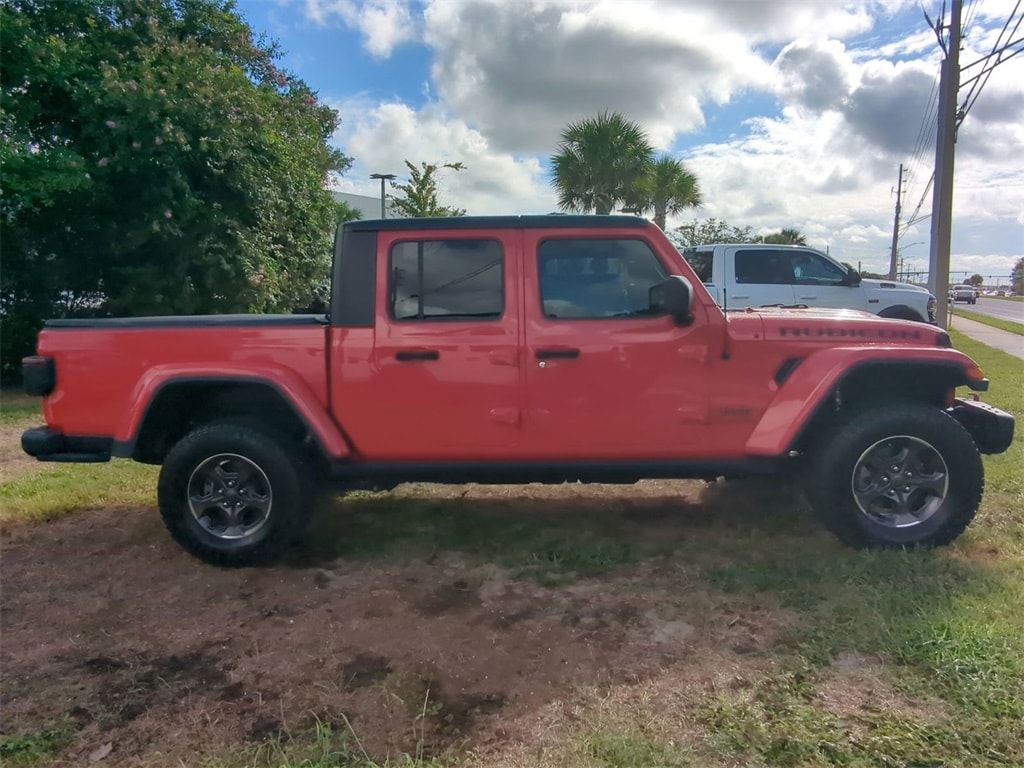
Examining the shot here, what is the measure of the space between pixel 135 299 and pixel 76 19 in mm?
3688

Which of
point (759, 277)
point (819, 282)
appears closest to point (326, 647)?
point (759, 277)

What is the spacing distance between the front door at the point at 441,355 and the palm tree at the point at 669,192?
17.4 metres

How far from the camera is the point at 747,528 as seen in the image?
443 cm

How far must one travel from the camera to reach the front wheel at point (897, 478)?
12.7 ft

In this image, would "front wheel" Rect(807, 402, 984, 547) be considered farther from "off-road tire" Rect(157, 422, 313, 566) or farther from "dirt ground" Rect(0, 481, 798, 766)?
"off-road tire" Rect(157, 422, 313, 566)

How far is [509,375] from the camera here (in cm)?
389

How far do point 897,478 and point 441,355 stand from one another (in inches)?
100.0

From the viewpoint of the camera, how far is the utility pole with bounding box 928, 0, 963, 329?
11.1 metres

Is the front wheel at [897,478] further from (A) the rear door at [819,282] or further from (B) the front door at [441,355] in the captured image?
(A) the rear door at [819,282]

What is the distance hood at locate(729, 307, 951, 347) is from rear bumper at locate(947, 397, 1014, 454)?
384mm

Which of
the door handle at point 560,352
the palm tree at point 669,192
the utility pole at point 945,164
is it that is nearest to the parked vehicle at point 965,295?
the palm tree at point 669,192

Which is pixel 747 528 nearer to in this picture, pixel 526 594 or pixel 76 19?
pixel 526 594

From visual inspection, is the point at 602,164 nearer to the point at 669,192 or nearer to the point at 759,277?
the point at 669,192

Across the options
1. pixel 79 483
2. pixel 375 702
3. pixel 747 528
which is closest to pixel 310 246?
pixel 79 483
